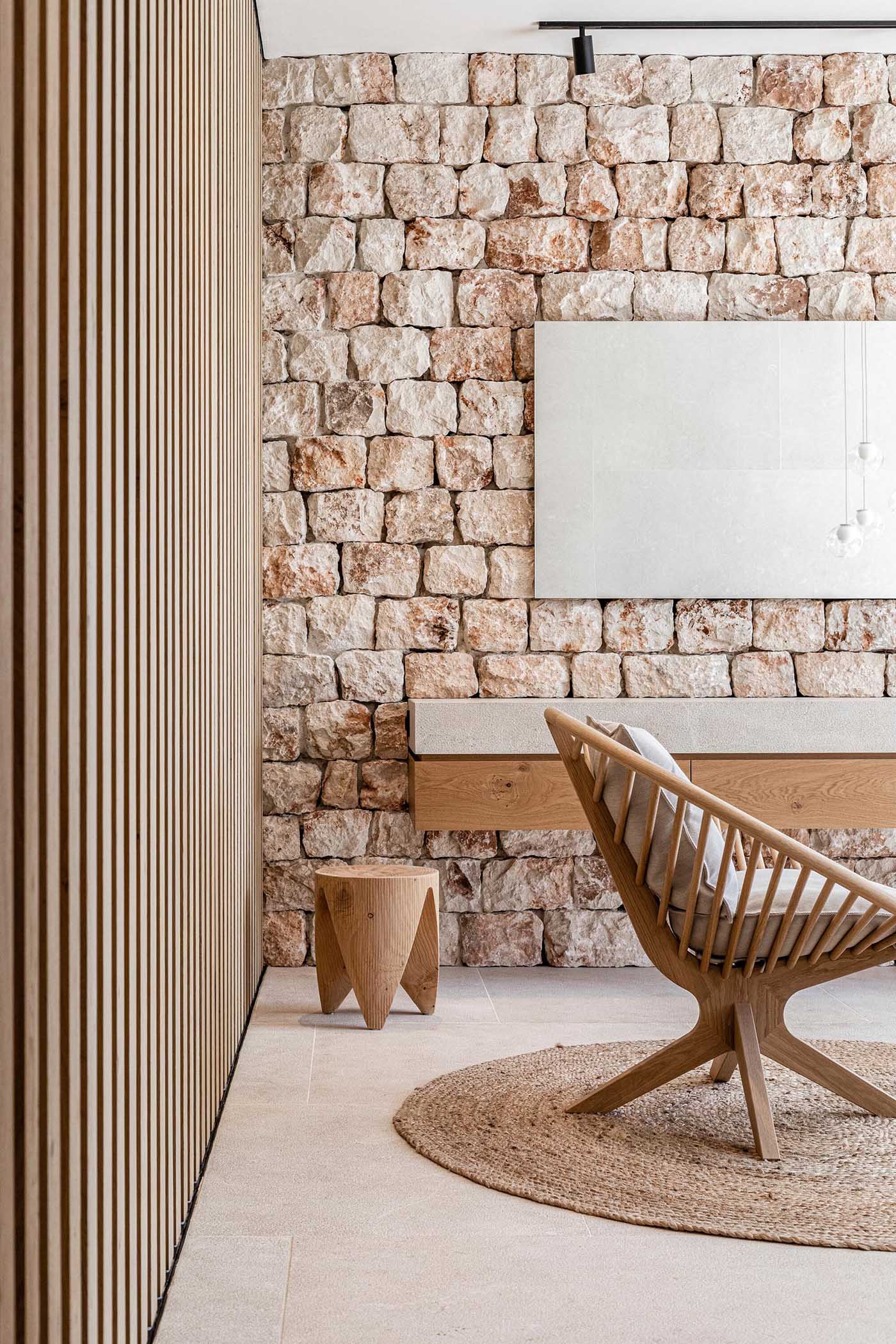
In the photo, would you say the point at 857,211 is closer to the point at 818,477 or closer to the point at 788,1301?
the point at 818,477

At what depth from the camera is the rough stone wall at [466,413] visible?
425 cm

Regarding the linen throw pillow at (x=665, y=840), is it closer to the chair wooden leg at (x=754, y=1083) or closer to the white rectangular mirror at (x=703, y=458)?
the chair wooden leg at (x=754, y=1083)

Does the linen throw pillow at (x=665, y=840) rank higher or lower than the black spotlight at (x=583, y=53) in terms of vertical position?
lower

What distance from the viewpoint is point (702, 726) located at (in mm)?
3791

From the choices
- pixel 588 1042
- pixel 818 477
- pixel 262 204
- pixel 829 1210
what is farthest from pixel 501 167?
pixel 829 1210

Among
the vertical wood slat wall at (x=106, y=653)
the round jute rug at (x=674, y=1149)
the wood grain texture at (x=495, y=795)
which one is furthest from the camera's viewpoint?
the wood grain texture at (x=495, y=795)

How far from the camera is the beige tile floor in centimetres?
176

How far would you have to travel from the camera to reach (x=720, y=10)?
4051 millimetres

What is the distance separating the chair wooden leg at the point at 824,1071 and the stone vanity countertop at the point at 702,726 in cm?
136

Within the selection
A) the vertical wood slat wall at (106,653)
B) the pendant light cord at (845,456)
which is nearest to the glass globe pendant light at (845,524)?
the pendant light cord at (845,456)

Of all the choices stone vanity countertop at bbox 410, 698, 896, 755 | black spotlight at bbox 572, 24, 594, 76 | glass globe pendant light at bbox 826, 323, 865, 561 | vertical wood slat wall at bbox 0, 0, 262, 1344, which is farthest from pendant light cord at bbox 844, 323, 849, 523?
vertical wood slat wall at bbox 0, 0, 262, 1344

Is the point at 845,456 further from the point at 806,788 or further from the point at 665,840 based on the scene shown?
the point at 665,840

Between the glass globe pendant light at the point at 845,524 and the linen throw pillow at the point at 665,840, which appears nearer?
the linen throw pillow at the point at 665,840

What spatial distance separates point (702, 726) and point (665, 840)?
137 cm
